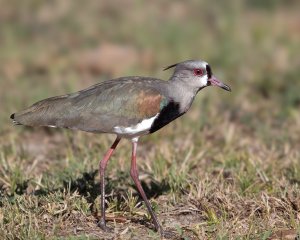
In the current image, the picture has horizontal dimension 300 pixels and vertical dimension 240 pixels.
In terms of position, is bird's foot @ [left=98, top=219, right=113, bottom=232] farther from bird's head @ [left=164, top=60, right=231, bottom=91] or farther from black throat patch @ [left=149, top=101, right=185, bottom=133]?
bird's head @ [left=164, top=60, right=231, bottom=91]

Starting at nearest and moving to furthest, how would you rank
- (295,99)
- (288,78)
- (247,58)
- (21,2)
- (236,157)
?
(236,157)
(295,99)
(288,78)
(247,58)
(21,2)

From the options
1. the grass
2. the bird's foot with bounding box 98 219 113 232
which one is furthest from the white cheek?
the bird's foot with bounding box 98 219 113 232

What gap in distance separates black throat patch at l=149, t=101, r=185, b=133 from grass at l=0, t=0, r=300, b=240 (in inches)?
23.4

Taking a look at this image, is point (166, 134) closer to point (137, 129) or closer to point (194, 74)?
point (194, 74)

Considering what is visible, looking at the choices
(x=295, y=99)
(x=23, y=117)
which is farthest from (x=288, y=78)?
(x=23, y=117)

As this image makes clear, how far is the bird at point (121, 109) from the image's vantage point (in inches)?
199

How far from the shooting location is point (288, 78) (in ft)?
31.6

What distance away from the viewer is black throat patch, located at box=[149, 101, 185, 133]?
5062 mm

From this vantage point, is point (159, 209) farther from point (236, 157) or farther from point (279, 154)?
point (279, 154)

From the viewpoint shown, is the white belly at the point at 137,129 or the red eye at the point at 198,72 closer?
the white belly at the point at 137,129

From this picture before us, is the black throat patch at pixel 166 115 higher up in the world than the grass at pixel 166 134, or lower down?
higher up

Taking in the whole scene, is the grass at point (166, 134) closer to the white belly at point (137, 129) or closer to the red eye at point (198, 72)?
the white belly at point (137, 129)

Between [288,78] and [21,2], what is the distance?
5.97 metres

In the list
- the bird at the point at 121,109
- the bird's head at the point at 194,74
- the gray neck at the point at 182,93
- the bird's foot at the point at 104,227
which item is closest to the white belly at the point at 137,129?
the bird at the point at 121,109
